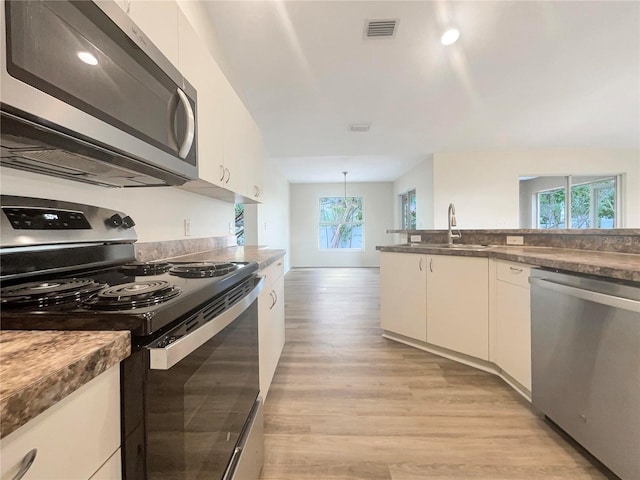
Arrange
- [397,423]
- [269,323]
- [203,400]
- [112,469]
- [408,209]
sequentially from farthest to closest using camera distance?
[408,209], [269,323], [397,423], [203,400], [112,469]

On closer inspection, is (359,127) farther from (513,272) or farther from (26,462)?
(26,462)

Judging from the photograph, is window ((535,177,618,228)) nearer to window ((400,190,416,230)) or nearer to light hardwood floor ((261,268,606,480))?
window ((400,190,416,230))

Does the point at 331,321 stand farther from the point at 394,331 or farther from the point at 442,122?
the point at 442,122

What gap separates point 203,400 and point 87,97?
81 centimetres

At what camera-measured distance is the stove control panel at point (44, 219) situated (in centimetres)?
79

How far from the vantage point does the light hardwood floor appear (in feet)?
4.38

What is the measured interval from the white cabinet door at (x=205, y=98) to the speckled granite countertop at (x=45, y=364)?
99 cm

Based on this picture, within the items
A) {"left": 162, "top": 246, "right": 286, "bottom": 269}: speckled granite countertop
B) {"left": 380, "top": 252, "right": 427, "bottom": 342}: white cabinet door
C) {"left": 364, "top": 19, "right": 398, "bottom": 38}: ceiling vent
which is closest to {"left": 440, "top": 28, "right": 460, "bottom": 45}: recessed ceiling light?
{"left": 364, "top": 19, "right": 398, "bottom": 38}: ceiling vent

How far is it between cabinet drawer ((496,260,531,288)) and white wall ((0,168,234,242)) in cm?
211

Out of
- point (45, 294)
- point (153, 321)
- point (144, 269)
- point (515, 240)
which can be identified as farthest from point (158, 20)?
point (515, 240)

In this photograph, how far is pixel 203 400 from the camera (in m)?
0.78

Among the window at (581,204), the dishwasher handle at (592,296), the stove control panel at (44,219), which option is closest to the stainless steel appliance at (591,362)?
the dishwasher handle at (592,296)

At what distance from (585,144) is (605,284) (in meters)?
5.45

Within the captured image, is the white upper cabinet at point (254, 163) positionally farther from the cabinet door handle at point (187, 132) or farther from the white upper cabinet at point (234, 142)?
the cabinet door handle at point (187, 132)
